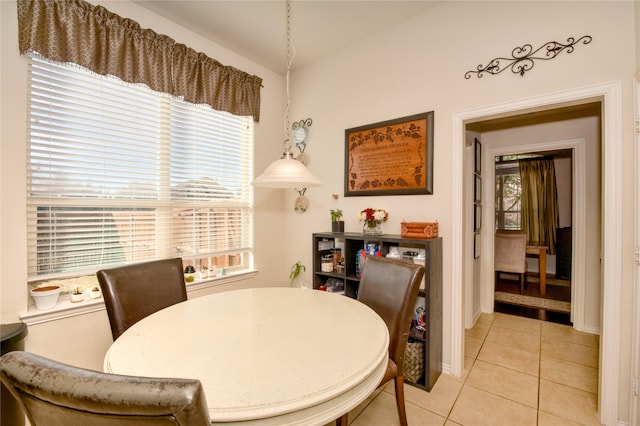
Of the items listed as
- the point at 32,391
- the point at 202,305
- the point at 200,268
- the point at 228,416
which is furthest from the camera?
the point at 200,268

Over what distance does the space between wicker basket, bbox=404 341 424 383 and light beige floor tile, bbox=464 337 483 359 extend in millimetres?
746

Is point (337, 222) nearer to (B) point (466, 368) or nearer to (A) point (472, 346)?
(B) point (466, 368)

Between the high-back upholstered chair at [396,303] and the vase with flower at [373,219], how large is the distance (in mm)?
708

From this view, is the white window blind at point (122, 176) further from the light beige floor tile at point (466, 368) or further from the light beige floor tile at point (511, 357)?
the light beige floor tile at point (511, 357)

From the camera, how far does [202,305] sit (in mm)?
1552

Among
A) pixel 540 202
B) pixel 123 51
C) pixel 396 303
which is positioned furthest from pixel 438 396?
pixel 540 202

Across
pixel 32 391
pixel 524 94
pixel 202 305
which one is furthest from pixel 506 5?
pixel 32 391

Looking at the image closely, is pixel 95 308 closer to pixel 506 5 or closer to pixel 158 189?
pixel 158 189

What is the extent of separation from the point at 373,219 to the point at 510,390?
1610 mm

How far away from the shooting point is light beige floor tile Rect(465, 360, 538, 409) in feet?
6.54

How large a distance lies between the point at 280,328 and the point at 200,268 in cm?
174

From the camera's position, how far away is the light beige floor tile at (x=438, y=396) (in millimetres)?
1907

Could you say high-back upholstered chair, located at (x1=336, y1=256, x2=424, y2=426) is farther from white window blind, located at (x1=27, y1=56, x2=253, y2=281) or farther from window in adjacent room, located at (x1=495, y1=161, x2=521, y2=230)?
window in adjacent room, located at (x1=495, y1=161, x2=521, y2=230)

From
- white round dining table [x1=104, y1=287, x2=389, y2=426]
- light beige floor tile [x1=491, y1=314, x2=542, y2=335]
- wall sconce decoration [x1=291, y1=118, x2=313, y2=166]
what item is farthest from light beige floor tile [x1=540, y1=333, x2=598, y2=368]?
wall sconce decoration [x1=291, y1=118, x2=313, y2=166]
